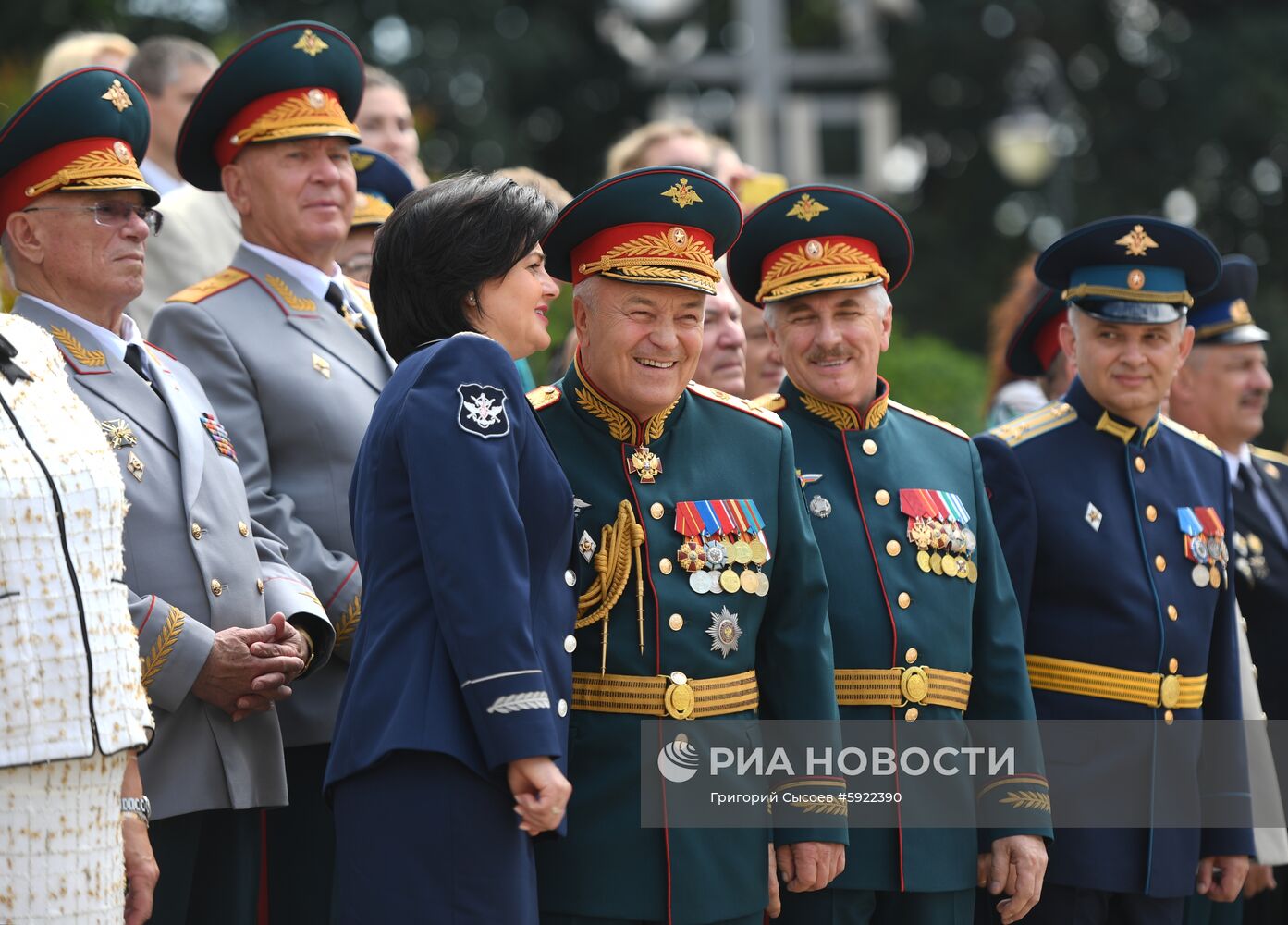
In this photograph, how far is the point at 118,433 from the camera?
425 centimetres

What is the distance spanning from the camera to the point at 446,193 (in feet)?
13.0

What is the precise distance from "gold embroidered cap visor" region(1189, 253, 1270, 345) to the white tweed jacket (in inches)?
181

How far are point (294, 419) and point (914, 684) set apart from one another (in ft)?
5.55

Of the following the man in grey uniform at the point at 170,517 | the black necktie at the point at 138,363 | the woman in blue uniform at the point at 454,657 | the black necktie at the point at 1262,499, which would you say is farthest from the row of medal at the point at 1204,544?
the black necktie at the point at 138,363

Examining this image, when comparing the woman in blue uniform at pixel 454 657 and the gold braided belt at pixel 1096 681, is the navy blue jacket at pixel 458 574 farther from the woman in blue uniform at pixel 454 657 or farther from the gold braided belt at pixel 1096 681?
the gold braided belt at pixel 1096 681

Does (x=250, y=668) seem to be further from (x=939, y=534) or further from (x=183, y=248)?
(x=183, y=248)

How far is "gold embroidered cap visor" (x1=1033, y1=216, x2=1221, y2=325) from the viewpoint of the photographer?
5500 mm

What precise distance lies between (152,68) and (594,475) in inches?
136

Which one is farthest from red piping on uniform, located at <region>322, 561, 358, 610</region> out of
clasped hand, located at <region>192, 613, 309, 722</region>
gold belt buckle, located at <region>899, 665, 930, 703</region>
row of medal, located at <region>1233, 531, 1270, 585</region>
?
row of medal, located at <region>1233, 531, 1270, 585</region>

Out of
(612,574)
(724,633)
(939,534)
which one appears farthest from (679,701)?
(939,534)

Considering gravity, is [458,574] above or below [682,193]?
below

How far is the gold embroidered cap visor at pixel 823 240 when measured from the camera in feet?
16.0

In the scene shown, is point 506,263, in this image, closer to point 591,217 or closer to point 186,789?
point 591,217

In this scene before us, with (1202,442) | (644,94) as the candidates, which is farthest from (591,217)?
(644,94)
